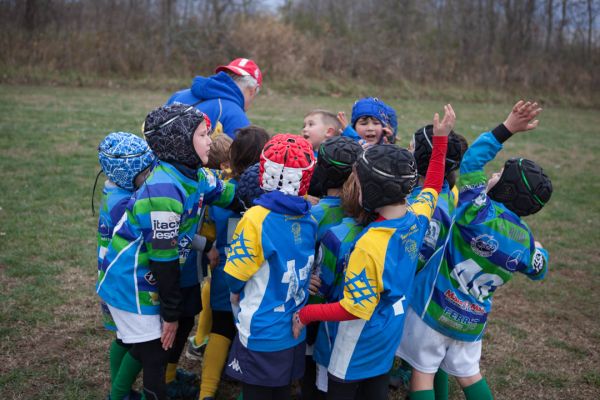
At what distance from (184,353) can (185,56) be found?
58.3 feet

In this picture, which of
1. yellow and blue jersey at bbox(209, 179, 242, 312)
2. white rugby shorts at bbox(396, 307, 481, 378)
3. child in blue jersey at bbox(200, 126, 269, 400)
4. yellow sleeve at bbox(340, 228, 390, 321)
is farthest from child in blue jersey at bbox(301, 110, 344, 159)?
yellow sleeve at bbox(340, 228, 390, 321)

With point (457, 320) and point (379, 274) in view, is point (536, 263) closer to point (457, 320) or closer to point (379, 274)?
point (457, 320)

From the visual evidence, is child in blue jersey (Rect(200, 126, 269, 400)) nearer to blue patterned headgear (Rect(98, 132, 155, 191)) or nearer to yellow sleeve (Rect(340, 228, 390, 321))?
blue patterned headgear (Rect(98, 132, 155, 191))

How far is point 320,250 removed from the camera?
280cm

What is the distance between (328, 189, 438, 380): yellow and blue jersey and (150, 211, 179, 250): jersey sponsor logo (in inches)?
34.1

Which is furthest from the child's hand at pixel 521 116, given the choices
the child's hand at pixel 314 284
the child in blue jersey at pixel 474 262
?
the child's hand at pixel 314 284

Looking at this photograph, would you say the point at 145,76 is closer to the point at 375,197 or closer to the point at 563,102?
the point at 563,102

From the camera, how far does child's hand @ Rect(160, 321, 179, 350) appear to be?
2.80 m


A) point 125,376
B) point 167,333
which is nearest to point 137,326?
point 167,333

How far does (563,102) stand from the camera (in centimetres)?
2162

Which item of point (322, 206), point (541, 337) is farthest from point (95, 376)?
point (541, 337)

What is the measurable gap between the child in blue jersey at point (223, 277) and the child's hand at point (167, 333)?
528 mm

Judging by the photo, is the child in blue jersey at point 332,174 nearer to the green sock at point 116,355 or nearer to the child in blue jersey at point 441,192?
the child in blue jersey at point 441,192

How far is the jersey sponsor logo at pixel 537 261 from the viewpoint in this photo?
9.48ft
